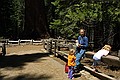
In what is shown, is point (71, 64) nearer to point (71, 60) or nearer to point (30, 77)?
point (71, 60)

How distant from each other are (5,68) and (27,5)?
21922 millimetres

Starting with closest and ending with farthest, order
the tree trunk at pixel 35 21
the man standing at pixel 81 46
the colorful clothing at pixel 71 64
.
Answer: the colorful clothing at pixel 71 64, the man standing at pixel 81 46, the tree trunk at pixel 35 21

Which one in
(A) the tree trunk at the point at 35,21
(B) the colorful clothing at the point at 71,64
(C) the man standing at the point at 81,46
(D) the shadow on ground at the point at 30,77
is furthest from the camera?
(A) the tree trunk at the point at 35,21

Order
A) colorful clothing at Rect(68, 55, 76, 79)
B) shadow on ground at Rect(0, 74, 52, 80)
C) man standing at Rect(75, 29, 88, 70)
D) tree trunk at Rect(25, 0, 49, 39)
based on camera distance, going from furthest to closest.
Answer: tree trunk at Rect(25, 0, 49, 39) < man standing at Rect(75, 29, 88, 70) < shadow on ground at Rect(0, 74, 52, 80) < colorful clothing at Rect(68, 55, 76, 79)

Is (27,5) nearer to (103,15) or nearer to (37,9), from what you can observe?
(37,9)

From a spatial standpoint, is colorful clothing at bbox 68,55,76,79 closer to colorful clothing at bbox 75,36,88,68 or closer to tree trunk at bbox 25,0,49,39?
colorful clothing at bbox 75,36,88,68

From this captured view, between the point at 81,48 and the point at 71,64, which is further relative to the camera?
the point at 81,48

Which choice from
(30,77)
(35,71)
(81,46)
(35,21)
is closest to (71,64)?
(81,46)

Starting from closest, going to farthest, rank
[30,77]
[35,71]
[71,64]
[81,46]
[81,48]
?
[71,64] → [30,77] → [81,46] → [81,48] → [35,71]

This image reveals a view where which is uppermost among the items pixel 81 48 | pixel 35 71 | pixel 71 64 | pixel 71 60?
pixel 81 48

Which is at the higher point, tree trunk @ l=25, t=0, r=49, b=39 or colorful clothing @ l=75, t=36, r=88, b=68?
tree trunk @ l=25, t=0, r=49, b=39

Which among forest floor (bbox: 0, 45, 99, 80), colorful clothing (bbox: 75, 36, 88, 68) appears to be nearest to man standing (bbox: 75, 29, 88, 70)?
colorful clothing (bbox: 75, 36, 88, 68)

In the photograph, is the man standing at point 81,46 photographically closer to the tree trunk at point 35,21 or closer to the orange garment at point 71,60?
the orange garment at point 71,60

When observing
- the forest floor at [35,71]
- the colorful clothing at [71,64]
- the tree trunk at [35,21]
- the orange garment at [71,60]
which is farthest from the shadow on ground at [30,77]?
the tree trunk at [35,21]
